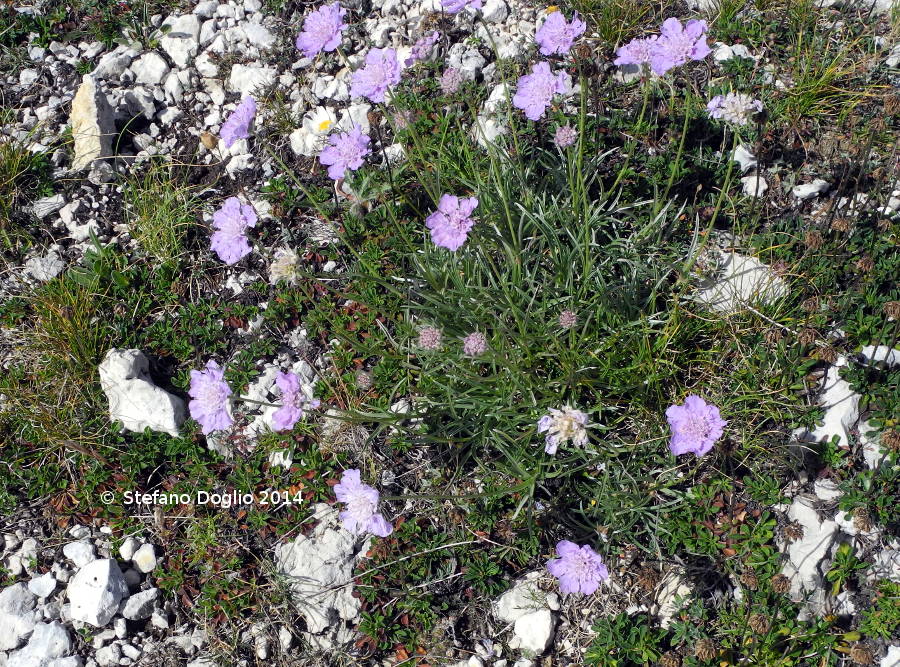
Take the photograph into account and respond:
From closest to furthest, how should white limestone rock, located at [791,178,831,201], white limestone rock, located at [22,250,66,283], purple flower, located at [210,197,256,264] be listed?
1. purple flower, located at [210,197,256,264]
2. white limestone rock, located at [791,178,831,201]
3. white limestone rock, located at [22,250,66,283]

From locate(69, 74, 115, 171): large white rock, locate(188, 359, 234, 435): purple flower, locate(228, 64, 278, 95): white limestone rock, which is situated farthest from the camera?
locate(228, 64, 278, 95): white limestone rock

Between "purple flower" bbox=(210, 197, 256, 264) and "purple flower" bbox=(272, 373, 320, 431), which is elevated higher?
"purple flower" bbox=(210, 197, 256, 264)

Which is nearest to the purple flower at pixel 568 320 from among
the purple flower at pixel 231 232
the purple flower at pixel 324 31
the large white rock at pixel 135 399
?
the purple flower at pixel 231 232

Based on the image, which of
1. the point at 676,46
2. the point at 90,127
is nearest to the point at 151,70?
the point at 90,127

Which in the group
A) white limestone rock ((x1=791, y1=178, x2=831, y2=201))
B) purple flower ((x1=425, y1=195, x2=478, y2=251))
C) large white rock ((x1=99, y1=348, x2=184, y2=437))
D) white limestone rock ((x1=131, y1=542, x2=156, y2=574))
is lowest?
white limestone rock ((x1=131, y1=542, x2=156, y2=574))

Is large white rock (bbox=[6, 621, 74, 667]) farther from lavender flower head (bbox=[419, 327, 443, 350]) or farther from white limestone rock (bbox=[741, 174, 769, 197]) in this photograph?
white limestone rock (bbox=[741, 174, 769, 197])

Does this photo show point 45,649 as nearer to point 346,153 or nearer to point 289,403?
point 289,403

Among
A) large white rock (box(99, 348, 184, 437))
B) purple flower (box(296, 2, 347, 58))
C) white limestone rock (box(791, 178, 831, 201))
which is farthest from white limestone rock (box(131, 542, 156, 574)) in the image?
white limestone rock (box(791, 178, 831, 201))
